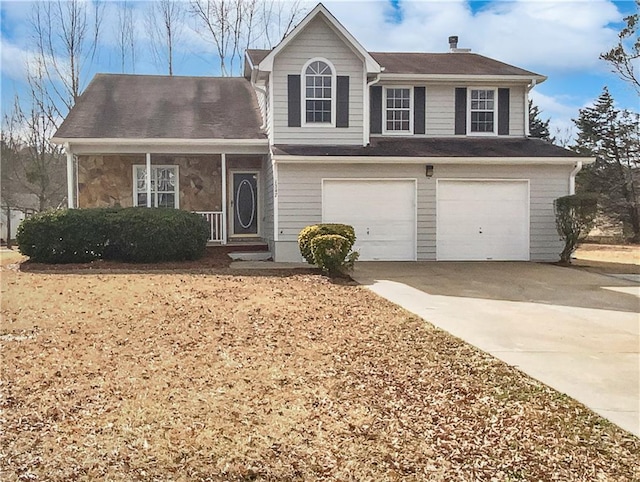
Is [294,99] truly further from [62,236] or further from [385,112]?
[62,236]

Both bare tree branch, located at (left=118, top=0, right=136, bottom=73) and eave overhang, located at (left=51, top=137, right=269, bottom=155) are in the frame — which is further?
bare tree branch, located at (left=118, top=0, right=136, bottom=73)

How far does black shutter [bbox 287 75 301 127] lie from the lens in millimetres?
15180

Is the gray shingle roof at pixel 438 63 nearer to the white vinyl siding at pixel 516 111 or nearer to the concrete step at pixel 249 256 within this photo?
the white vinyl siding at pixel 516 111

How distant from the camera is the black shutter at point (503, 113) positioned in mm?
17109

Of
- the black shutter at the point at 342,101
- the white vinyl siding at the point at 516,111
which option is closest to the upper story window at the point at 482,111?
the white vinyl siding at the point at 516,111

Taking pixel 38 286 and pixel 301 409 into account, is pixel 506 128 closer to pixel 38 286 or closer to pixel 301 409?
pixel 38 286

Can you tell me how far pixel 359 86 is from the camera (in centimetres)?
1545

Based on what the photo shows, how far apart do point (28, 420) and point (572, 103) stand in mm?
32354

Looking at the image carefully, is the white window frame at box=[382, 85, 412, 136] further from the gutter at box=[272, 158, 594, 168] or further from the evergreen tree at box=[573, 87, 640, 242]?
the evergreen tree at box=[573, 87, 640, 242]

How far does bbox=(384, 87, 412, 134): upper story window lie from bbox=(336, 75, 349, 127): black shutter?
1798 mm

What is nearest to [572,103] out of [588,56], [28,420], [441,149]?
[588,56]

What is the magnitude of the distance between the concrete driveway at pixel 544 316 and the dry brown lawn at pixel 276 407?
348 millimetres

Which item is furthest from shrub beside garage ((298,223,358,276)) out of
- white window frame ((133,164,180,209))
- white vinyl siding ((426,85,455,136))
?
white window frame ((133,164,180,209))

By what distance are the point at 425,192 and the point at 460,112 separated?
3.37 metres
